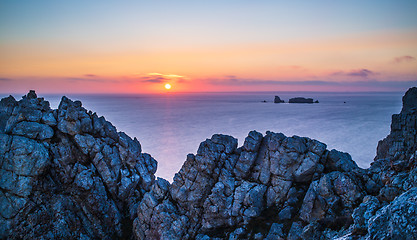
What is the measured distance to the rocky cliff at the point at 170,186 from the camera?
2647 centimetres

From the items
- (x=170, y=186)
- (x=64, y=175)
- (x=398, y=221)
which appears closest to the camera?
(x=398, y=221)

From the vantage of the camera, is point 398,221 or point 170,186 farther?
point 170,186

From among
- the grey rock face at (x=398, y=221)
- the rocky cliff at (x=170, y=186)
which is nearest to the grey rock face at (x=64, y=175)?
the rocky cliff at (x=170, y=186)

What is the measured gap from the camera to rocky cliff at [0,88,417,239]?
2647 centimetres

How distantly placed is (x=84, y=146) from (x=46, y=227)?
10238 millimetres

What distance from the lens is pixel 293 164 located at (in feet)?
96.7

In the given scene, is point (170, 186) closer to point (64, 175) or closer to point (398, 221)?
point (64, 175)

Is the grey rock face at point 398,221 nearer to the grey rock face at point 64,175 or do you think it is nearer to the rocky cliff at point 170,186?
the rocky cliff at point 170,186

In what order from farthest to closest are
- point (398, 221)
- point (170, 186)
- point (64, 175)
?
point (170, 186) < point (64, 175) < point (398, 221)

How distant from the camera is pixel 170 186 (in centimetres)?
3362

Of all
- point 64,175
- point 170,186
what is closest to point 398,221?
point 170,186

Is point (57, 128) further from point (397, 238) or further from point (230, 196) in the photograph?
point (397, 238)

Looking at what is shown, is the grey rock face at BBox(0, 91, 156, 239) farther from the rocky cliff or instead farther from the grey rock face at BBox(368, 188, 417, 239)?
the grey rock face at BBox(368, 188, 417, 239)

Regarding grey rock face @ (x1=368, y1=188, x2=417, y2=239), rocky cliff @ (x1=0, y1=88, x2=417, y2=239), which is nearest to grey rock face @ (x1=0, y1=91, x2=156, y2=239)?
rocky cliff @ (x1=0, y1=88, x2=417, y2=239)
